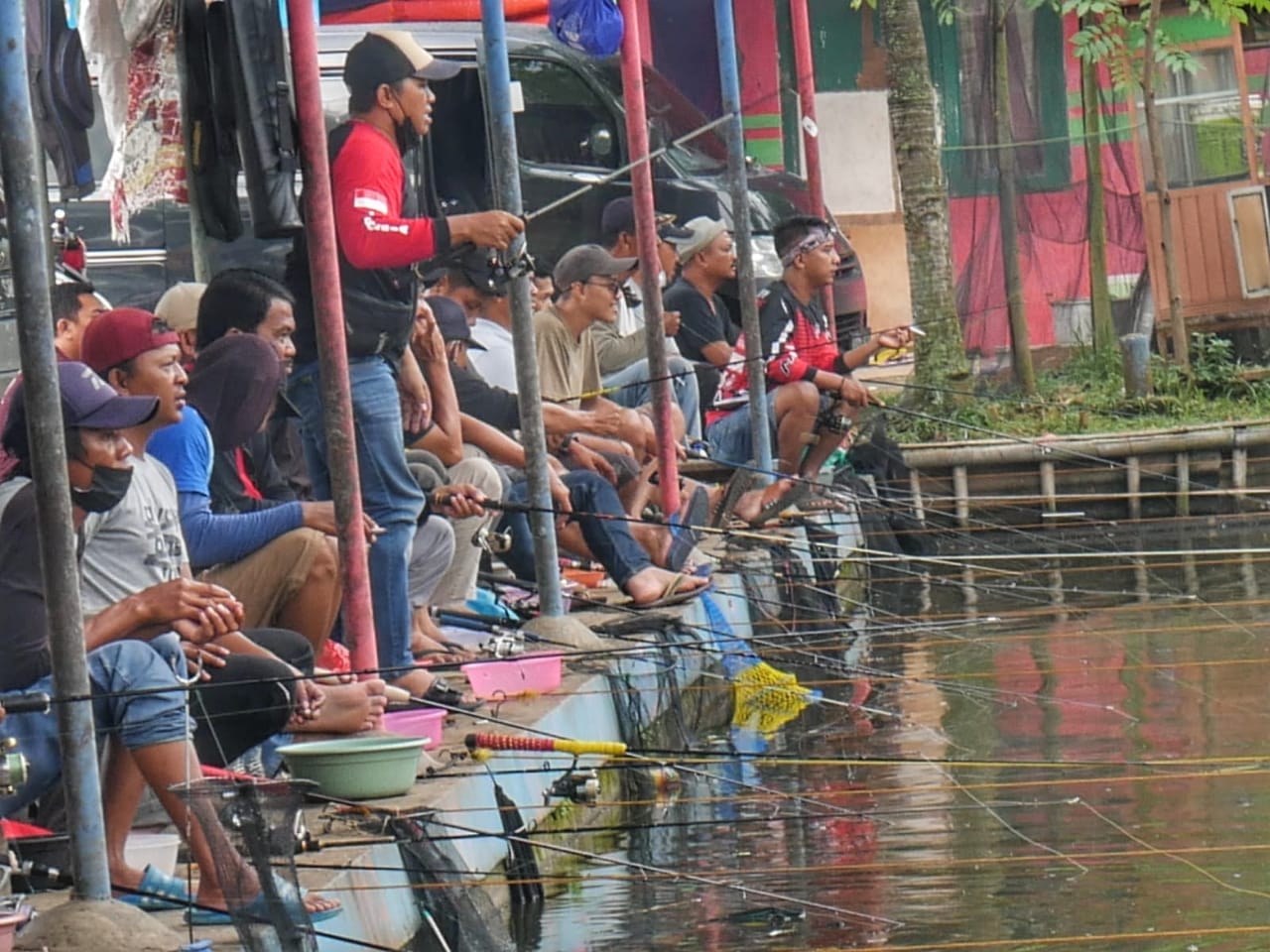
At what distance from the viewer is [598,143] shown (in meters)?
17.2

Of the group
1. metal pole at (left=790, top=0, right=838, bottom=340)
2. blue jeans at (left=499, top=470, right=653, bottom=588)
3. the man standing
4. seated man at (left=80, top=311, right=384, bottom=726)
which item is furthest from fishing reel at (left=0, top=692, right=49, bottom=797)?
metal pole at (left=790, top=0, right=838, bottom=340)

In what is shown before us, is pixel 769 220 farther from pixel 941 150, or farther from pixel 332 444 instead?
pixel 332 444

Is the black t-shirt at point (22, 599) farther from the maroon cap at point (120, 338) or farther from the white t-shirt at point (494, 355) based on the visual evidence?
the white t-shirt at point (494, 355)

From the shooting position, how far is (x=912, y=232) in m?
20.7

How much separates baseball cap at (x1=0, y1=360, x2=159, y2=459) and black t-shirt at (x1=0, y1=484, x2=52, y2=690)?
0.68 feet

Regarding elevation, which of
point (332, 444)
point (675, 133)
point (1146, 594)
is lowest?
point (1146, 594)

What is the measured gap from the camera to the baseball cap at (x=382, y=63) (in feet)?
28.0

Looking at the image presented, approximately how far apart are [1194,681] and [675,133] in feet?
23.4

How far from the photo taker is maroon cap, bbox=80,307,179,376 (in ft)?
23.1

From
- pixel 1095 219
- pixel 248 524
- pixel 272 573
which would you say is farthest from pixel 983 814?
pixel 1095 219

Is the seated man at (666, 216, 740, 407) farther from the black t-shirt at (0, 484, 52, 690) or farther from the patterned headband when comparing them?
the black t-shirt at (0, 484, 52, 690)

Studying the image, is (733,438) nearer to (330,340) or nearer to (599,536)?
(599,536)

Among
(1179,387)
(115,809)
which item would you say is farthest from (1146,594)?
(115,809)

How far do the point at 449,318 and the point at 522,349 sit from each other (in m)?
0.54
